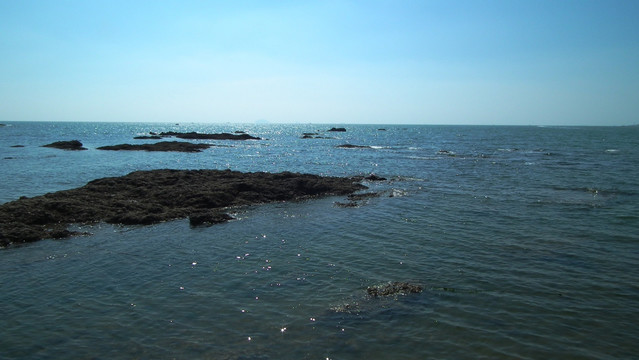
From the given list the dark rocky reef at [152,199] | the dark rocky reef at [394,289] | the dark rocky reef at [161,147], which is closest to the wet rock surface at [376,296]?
the dark rocky reef at [394,289]

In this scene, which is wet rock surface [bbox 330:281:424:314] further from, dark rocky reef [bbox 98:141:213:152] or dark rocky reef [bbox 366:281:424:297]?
dark rocky reef [bbox 98:141:213:152]

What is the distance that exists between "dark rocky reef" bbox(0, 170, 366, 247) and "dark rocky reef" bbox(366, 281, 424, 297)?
10297 millimetres

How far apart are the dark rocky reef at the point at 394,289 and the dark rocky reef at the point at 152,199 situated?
1030 cm

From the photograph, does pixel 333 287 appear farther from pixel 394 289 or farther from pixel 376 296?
pixel 394 289

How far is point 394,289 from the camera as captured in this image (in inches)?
422

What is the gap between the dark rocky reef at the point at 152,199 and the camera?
16548 millimetres

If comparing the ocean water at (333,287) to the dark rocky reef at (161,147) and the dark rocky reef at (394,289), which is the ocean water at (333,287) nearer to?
the dark rocky reef at (394,289)

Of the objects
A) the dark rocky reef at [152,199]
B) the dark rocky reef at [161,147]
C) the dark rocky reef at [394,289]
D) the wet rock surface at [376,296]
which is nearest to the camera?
the wet rock surface at [376,296]

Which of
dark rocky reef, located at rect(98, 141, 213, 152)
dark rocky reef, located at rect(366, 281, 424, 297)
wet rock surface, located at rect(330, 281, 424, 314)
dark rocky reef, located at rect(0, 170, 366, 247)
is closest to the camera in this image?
wet rock surface, located at rect(330, 281, 424, 314)

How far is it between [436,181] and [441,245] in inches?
742

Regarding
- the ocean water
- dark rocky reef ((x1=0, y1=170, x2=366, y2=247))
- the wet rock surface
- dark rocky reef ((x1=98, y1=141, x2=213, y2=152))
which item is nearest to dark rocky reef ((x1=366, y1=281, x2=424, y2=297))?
the wet rock surface

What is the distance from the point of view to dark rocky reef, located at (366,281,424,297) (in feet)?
34.5

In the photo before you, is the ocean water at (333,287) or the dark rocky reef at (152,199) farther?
the dark rocky reef at (152,199)

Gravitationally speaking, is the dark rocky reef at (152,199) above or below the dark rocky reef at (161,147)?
below
